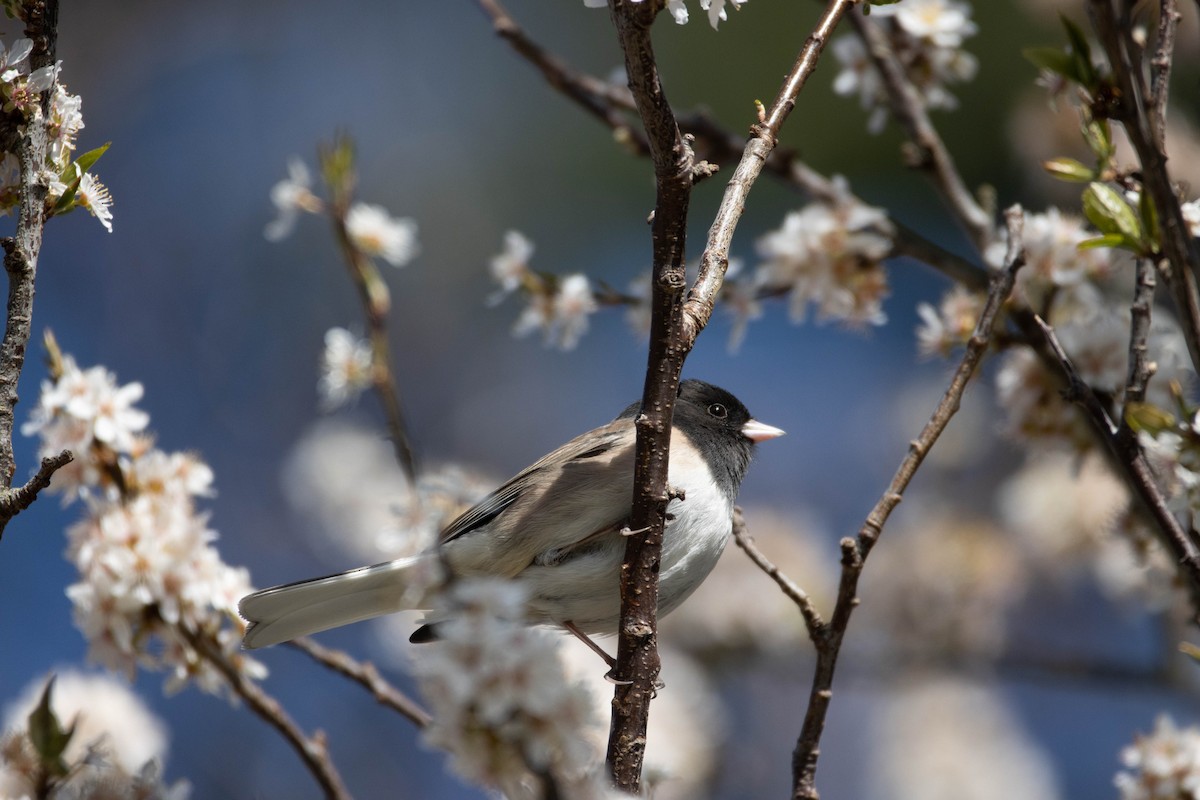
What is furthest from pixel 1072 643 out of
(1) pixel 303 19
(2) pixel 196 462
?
A: (1) pixel 303 19

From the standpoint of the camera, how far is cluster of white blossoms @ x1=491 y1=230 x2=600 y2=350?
2.43m

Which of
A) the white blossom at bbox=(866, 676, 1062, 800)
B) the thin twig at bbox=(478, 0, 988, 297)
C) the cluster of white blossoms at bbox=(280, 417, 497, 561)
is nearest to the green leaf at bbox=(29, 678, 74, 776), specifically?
the thin twig at bbox=(478, 0, 988, 297)

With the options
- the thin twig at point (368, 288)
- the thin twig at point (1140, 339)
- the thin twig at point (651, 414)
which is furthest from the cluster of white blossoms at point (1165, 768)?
the thin twig at point (368, 288)

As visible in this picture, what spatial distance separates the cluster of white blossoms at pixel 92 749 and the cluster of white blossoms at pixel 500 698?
573mm

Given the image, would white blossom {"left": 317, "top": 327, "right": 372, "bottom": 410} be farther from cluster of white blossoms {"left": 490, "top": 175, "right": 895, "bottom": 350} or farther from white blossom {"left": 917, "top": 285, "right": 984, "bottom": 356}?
white blossom {"left": 917, "top": 285, "right": 984, "bottom": 356}

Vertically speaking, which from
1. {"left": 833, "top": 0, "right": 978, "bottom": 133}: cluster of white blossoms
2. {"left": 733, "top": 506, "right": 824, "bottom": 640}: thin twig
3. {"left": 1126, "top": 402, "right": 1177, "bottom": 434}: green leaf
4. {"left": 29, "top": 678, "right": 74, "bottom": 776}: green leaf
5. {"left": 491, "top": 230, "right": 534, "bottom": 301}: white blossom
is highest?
{"left": 833, "top": 0, "right": 978, "bottom": 133}: cluster of white blossoms

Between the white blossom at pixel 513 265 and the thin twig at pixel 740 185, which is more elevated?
the white blossom at pixel 513 265

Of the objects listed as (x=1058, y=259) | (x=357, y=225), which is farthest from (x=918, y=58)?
(x=357, y=225)

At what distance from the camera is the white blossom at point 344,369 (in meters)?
2.42

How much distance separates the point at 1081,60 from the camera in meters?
1.25

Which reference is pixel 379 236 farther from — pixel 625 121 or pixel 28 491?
pixel 28 491

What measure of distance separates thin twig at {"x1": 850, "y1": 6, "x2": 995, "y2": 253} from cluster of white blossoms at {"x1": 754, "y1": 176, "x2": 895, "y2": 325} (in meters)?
0.15

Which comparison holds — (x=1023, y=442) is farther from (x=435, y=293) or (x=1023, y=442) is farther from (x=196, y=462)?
(x=435, y=293)

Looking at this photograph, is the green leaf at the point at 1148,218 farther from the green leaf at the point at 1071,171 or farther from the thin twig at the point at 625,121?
the thin twig at the point at 625,121
